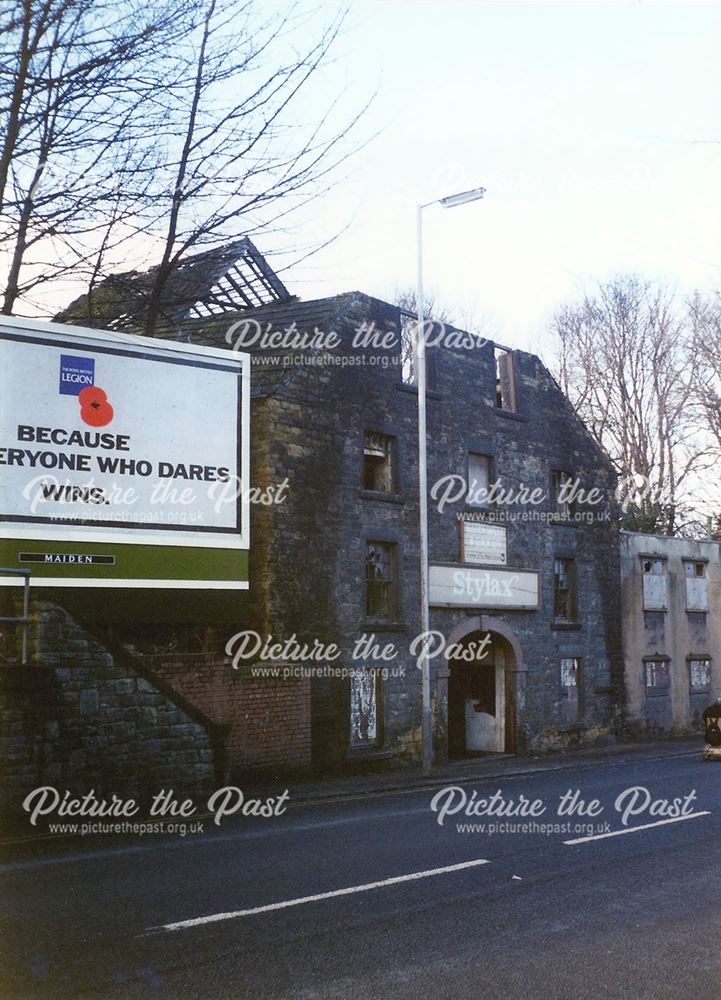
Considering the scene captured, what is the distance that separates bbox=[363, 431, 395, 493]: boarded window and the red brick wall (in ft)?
17.9

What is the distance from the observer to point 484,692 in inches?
1072

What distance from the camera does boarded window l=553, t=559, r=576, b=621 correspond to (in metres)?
29.1

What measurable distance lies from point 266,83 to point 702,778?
1429 cm

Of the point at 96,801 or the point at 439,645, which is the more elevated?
the point at 439,645

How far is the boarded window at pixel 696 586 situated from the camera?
35219mm

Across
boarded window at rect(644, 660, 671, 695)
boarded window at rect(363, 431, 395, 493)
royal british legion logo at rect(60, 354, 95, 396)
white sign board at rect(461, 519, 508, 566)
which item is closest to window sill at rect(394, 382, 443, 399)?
boarded window at rect(363, 431, 395, 493)

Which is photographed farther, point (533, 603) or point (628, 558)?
point (628, 558)

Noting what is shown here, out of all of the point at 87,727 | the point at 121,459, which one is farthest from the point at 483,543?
the point at 87,727

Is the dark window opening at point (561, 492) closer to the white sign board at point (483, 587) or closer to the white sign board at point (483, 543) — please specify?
the white sign board at point (483, 587)

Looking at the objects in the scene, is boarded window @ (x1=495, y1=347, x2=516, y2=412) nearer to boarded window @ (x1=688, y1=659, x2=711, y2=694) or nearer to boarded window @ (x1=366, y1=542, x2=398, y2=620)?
boarded window @ (x1=366, y1=542, x2=398, y2=620)

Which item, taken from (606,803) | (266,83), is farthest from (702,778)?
(266,83)

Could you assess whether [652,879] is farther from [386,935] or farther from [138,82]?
[138,82]

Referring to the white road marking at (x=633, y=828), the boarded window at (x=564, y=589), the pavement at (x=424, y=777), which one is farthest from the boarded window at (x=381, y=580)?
the white road marking at (x=633, y=828)

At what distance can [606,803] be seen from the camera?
1562 cm
